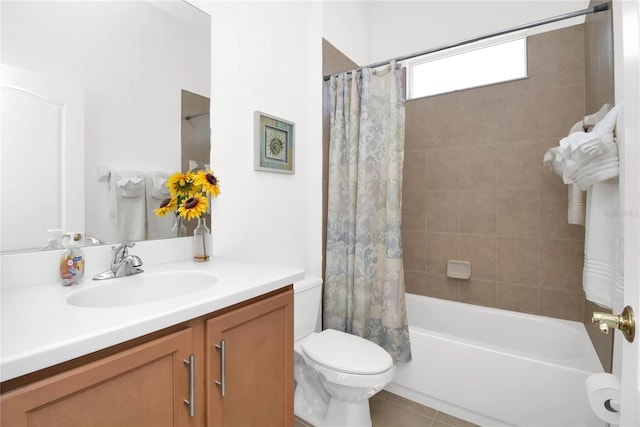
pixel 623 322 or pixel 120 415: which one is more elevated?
pixel 623 322

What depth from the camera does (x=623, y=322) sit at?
537 millimetres

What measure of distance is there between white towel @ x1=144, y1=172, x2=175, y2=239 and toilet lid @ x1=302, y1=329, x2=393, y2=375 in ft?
2.90

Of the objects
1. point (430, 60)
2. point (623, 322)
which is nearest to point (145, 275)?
point (623, 322)

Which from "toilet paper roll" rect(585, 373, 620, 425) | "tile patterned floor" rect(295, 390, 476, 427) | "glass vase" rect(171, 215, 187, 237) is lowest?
"tile patterned floor" rect(295, 390, 476, 427)

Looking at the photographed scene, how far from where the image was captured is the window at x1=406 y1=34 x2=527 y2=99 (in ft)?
7.25

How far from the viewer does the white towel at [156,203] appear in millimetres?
1281

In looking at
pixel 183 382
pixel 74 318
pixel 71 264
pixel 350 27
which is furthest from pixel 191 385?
pixel 350 27

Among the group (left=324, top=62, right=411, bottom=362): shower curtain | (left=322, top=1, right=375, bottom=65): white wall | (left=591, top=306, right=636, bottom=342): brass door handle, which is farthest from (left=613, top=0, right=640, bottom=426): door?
(left=322, top=1, right=375, bottom=65): white wall

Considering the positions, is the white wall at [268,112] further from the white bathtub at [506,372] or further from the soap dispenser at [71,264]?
the white bathtub at [506,372]

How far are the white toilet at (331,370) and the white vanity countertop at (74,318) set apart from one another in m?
0.63

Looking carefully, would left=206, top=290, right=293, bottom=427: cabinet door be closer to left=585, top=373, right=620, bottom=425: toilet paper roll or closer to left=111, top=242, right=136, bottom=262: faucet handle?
left=111, top=242, right=136, bottom=262: faucet handle

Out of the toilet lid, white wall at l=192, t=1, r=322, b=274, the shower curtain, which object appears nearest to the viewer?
the toilet lid

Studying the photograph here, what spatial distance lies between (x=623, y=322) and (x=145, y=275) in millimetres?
1295

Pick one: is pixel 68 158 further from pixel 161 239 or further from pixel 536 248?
pixel 536 248
